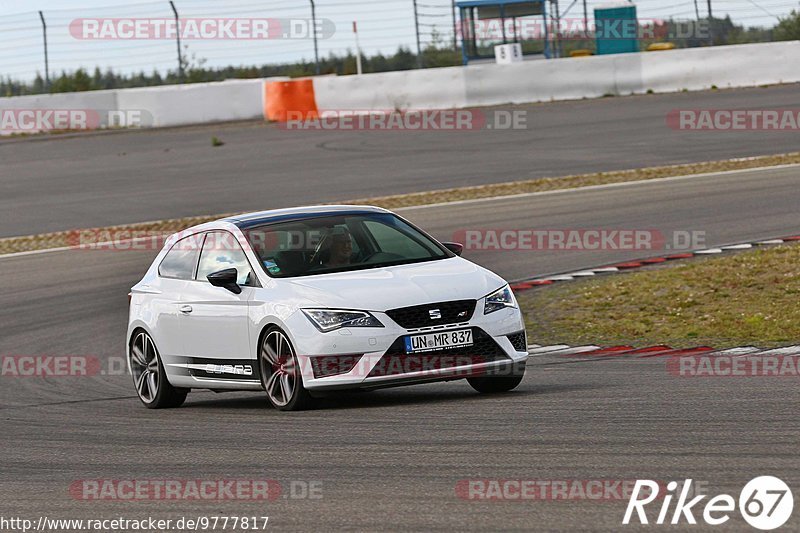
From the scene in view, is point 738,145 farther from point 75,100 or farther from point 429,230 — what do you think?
point 75,100

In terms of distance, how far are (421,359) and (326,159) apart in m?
20.8

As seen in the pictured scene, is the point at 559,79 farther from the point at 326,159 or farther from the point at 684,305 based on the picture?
the point at 684,305

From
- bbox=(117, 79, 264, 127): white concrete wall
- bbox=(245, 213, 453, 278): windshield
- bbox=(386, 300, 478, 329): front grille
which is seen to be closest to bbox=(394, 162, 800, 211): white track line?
bbox=(245, 213, 453, 278): windshield

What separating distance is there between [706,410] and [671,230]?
451 inches

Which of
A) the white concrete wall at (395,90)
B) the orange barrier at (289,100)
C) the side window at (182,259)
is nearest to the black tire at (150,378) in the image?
the side window at (182,259)

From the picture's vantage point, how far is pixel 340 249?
1020 cm

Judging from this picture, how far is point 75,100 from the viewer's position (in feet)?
130

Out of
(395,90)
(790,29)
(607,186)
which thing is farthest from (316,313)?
(790,29)

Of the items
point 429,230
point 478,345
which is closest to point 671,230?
point 429,230

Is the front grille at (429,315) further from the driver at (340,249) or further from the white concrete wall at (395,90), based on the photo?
the white concrete wall at (395,90)

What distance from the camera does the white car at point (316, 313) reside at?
9.28 metres

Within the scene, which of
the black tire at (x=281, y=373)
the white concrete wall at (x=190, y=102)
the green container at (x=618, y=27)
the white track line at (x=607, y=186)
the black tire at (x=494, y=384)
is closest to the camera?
the black tire at (x=281, y=373)

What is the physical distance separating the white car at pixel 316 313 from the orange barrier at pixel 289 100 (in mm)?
25618

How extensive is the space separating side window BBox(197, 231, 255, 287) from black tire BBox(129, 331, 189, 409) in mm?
847
